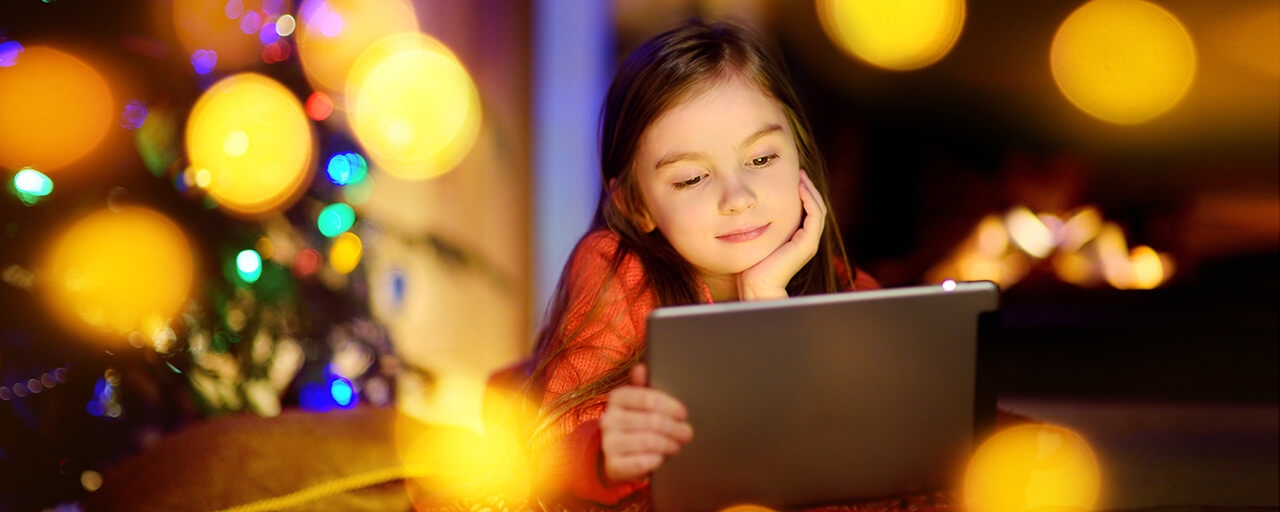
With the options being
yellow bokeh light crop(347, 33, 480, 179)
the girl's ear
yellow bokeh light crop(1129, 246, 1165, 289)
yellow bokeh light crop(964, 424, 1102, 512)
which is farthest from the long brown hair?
yellow bokeh light crop(1129, 246, 1165, 289)

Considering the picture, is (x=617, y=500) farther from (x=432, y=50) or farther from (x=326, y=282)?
(x=432, y=50)

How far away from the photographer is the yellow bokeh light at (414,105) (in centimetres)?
208

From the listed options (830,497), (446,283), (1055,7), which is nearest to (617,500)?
(830,497)

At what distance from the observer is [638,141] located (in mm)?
1044

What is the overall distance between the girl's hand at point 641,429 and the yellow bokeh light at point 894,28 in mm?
1734

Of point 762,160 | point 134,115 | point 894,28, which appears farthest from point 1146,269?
Answer: point 134,115

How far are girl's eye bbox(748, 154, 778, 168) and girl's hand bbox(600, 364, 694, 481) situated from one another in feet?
1.17

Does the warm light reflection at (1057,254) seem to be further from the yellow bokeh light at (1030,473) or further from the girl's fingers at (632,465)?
the girl's fingers at (632,465)

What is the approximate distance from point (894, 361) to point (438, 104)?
1682 mm

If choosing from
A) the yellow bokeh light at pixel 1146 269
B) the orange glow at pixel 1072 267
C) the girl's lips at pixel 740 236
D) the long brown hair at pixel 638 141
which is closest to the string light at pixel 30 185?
the long brown hair at pixel 638 141

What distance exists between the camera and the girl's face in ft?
3.25

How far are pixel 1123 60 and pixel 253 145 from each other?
6.40 ft

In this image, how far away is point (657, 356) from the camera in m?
0.71

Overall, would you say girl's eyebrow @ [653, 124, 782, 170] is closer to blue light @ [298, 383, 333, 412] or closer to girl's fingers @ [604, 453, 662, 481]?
girl's fingers @ [604, 453, 662, 481]
